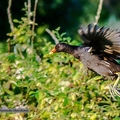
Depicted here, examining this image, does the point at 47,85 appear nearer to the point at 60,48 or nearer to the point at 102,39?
the point at 60,48

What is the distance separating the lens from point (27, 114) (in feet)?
18.3

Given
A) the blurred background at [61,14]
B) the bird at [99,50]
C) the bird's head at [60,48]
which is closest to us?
the bird at [99,50]

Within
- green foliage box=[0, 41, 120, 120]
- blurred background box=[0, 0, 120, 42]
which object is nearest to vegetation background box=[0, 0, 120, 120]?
green foliage box=[0, 41, 120, 120]

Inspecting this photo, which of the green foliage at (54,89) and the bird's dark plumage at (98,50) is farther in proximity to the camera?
the bird's dark plumage at (98,50)

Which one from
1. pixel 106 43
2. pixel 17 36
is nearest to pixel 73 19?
pixel 17 36

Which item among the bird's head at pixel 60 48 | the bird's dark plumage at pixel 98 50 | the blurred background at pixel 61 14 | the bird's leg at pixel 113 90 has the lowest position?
the bird's leg at pixel 113 90

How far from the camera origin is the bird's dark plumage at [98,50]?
18.0 feet

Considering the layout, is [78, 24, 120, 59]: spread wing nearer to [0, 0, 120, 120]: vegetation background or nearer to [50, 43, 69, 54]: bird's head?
[0, 0, 120, 120]: vegetation background

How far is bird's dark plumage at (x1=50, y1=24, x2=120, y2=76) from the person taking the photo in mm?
5477

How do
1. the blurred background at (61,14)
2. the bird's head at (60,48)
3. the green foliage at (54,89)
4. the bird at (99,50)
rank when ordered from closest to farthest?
the green foliage at (54,89)
the bird at (99,50)
the bird's head at (60,48)
the blurred background at (61,14)

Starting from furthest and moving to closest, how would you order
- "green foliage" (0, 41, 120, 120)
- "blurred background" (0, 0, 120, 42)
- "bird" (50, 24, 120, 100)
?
"blurred background" (0, 0, 120, 42) → "bird" (50, 24, 120, 100) → "green foliage" (0, 41, 120, 120)

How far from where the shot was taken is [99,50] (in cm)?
569

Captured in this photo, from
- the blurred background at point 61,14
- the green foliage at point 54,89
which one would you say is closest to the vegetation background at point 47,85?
the green foliage at point 54,89

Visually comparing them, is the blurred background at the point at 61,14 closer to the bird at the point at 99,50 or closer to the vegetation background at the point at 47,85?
the vegetation background at the point at 47,85
